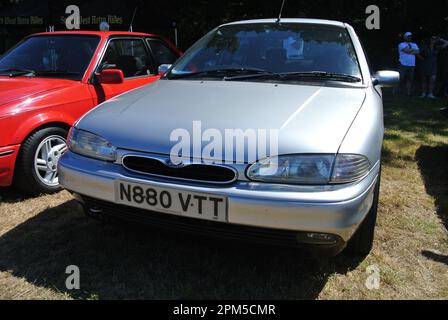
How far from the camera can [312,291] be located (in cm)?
233

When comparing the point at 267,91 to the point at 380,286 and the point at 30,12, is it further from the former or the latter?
the point at 30,12

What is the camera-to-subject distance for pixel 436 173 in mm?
4344

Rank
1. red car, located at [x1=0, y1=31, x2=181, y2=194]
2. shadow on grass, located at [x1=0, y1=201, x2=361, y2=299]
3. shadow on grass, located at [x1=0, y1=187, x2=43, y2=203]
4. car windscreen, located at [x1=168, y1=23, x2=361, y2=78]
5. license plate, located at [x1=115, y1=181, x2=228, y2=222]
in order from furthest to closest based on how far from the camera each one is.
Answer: shadow on grass, located at [x1=0, y1=187, x2=43, y2=203]
red car, located at [x1=0, y1=31, x2=181, y2=194]
car windscreen, located at [x1=168, y1=23, x2=361, y2=78]
shadow on grass, located at [x1=0, y1=201, x2=361, y2=299]
license plate, located at [x1=115, y1=181, x2=228, y2=222]

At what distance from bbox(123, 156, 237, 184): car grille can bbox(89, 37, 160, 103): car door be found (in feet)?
6.44

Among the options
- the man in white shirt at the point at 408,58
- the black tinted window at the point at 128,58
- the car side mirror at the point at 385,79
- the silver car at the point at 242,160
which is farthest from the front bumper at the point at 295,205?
the man in white shirt at the point at 408,58

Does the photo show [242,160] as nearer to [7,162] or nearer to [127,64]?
[7,162]

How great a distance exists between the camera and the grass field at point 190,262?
90.7 inches

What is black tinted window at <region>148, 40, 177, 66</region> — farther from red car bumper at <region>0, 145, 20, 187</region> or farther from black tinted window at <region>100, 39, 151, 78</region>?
red car bumper at <region>0, 145, 20, 187</region>

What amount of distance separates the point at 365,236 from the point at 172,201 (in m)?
1.21

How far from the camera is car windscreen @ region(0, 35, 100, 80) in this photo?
4039 millimetres
